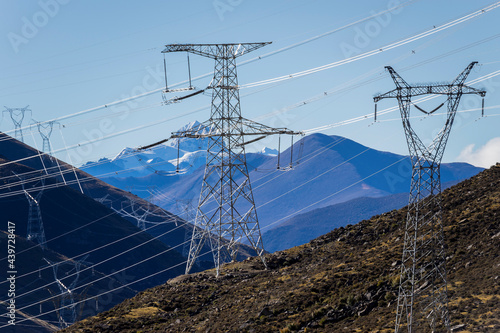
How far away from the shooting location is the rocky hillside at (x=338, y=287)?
59.1m

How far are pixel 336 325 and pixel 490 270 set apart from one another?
43.2 feet

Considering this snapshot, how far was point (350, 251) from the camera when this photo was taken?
81.6 m

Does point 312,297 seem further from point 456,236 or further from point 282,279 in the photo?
point 456,236

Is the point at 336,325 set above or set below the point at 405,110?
below

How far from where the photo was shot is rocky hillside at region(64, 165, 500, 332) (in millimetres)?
59125

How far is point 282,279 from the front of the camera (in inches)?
3046

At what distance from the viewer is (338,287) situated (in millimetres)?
69062

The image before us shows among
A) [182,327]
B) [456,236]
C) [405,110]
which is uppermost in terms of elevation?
[405,110]

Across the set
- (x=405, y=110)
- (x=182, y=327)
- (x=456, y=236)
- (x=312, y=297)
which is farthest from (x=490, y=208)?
(x=182, y=327)

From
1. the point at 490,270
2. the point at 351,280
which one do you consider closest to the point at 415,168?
the point at 490,270

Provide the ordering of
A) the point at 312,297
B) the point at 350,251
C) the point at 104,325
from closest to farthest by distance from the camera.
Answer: the point at 312,297 → the point at 104,325 → the point at 350,251

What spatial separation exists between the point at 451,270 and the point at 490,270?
14.2 ft

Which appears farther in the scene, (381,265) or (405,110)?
(381,265)

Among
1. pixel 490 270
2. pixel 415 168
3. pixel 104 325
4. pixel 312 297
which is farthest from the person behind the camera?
pixel 104 325
